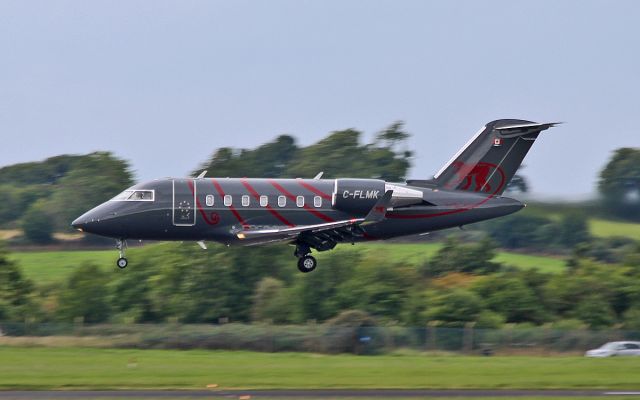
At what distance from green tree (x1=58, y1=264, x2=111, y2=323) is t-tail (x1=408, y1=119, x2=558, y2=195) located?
24323mm

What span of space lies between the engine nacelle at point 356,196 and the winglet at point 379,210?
42.8 inches

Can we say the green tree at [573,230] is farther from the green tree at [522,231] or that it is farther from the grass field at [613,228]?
the green tree at [522,231]

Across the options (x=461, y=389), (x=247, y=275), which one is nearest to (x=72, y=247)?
(x=247, y=275)

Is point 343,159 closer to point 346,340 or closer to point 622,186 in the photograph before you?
point 622,186

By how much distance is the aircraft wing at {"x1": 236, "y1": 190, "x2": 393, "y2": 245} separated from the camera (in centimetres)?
4450

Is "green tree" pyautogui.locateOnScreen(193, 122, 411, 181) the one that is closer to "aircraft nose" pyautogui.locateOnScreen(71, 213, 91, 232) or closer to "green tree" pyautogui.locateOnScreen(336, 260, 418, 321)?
"green tree" pyautogui.locateOnScreen(336, 260, 418, 321)

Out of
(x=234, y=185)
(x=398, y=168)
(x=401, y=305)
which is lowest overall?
(x=401, y=305)

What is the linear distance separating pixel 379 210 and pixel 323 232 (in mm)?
2914

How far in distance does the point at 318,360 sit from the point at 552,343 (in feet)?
36.6

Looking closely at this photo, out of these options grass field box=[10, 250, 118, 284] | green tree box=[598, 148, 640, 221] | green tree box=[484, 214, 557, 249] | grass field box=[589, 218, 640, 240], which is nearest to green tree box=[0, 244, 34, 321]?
grass field box=[10, 250, 118, 284]

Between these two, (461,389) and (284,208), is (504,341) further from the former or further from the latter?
(461,389)

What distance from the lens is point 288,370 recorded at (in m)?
40.9

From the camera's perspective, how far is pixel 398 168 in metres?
99.2

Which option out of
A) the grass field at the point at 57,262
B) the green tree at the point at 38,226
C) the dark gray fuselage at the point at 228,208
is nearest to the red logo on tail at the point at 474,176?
the dark gray fuselage at the point at 228,208
